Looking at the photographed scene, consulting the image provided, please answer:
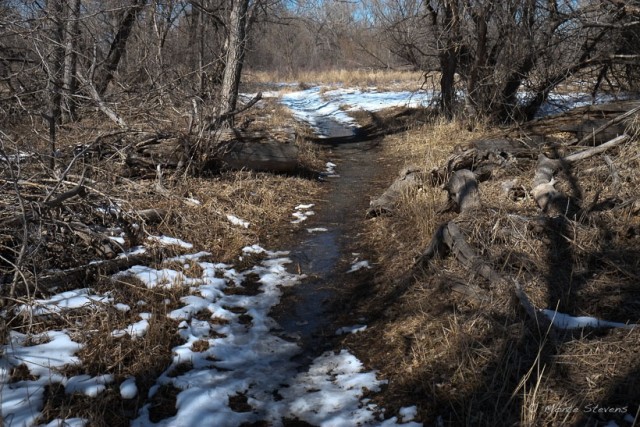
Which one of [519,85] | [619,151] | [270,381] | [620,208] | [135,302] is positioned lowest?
[270,381]

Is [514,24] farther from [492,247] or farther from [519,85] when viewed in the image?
[492,247]

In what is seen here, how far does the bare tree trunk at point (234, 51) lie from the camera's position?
9852mm

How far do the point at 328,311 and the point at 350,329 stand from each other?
0.41 meters

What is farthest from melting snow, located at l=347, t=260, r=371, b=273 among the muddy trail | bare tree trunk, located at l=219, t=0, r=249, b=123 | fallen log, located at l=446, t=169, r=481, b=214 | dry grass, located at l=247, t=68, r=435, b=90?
dry grass, located at l=247, t=68, r=435, b=90

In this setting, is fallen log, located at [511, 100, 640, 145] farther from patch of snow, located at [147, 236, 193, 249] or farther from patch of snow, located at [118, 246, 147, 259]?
patch of snow, located at [118, 246, 147, 259]

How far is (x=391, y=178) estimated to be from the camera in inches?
355

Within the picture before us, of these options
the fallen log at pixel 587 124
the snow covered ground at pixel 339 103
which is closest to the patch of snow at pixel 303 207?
the fallen log at pixel 587 124

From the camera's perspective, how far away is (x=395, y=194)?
698 cm

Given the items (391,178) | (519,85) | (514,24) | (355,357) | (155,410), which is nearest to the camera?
(155,410)

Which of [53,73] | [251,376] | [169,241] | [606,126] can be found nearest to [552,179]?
[606,126]

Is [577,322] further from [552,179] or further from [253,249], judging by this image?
[253,249]

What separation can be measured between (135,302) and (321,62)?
37.3m

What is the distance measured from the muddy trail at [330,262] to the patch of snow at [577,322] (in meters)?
1.47

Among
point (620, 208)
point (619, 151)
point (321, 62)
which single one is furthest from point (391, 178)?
point (321, 62)
